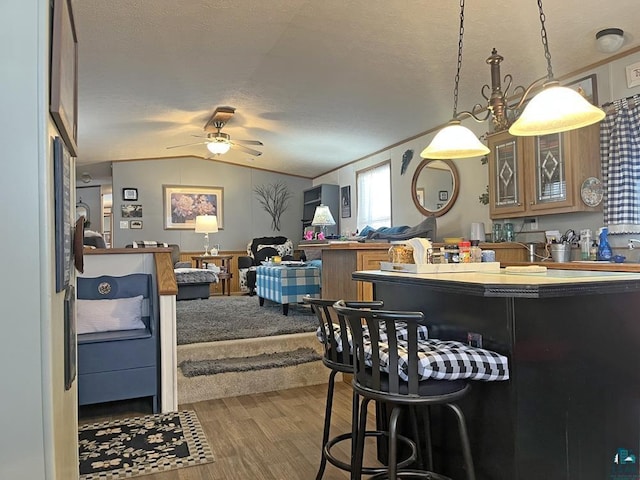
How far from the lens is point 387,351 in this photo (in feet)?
5.25

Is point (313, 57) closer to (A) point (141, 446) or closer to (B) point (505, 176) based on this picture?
(B) point (505, 176)

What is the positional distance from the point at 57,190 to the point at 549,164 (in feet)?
12.6

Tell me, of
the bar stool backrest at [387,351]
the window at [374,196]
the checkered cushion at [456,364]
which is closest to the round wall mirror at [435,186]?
the window at [374,196]

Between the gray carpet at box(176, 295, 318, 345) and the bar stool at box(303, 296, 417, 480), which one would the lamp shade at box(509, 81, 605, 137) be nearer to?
the bar stool at box(303, 296, 417, 480)

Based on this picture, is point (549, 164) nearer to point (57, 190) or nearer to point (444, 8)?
point (444, 8)

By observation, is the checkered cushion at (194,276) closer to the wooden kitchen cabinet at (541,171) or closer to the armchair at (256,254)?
the armchair at (256,254)

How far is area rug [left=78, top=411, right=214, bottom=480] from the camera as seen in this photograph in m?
2.33

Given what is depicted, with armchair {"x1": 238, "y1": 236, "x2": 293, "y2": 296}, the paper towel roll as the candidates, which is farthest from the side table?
the paper towel roll

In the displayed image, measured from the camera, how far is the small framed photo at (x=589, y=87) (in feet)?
12.7

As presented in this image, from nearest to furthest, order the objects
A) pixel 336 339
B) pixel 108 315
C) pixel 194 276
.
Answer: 1. pixel 336 339
2. pixel 108 315
3. pixel 194 276

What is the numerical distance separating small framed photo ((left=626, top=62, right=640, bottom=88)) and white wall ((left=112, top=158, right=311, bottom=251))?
683cm

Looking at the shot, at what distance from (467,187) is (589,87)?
1.71 meters

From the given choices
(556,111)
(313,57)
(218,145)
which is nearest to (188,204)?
(218,145)

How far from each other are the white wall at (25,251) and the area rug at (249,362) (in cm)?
258
